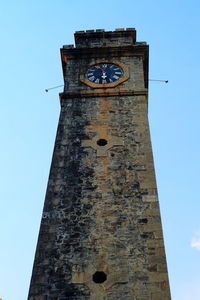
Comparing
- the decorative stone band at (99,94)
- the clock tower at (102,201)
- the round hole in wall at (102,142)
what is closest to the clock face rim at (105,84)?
the clock tower at (102,201)

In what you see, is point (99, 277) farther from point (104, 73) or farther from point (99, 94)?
point (104, 73)

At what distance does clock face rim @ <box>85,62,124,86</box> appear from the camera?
16203mm

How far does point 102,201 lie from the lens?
12031 millimetres

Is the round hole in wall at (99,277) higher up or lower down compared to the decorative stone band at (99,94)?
lower down

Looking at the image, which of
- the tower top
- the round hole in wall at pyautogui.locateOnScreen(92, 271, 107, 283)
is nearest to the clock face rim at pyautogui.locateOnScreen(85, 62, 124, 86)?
the tower top

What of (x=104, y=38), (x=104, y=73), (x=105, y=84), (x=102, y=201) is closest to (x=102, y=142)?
(x=102, y=201)

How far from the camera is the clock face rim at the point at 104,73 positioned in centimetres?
1620

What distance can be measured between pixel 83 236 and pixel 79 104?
5503 millimetres

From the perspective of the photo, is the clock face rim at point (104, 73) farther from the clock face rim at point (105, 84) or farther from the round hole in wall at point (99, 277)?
the round hole in wall at point (99, 277)

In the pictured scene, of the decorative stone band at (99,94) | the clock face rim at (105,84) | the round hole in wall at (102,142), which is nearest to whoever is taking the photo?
the round hole in wall at (102,142)

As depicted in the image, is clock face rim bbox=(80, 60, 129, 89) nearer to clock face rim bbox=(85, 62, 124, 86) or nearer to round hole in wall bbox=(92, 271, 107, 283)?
clock face rim bbox=(85, 62, 124, 86)

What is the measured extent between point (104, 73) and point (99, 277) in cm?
862

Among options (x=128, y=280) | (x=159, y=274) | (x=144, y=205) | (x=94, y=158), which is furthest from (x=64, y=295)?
(x=94, y=158)

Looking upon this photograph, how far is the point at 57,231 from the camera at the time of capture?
11.4 metres
